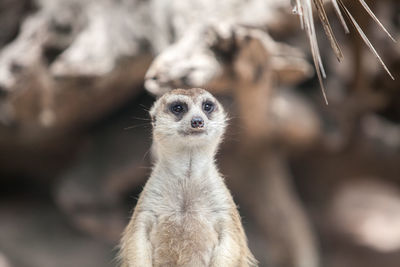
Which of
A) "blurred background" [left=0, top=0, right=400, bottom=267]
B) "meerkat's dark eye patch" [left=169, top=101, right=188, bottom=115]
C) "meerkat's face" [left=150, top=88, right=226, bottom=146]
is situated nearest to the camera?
"meerkat's face" [left=150, top=88, right=226, bottom=146]

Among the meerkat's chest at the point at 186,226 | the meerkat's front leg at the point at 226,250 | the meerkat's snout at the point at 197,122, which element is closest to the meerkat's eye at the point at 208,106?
the meerkat's snout at the point at 197,122

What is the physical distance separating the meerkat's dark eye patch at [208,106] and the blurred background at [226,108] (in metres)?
0.51

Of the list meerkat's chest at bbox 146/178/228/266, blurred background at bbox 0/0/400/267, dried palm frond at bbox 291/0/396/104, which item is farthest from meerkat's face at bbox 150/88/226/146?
dried palm frond at bbox 291/0/396/104

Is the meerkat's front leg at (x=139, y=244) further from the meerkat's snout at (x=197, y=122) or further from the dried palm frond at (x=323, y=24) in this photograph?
the dried palm frond at (x=323, y=24)

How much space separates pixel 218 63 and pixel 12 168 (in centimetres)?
419

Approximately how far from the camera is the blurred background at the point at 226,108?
4594mm

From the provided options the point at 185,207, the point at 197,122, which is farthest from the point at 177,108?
the point at 185,207

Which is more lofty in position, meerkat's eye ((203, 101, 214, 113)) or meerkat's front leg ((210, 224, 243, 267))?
meerkat's eye ((203, 101, 214, 113))

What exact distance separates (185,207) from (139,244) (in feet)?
1.00

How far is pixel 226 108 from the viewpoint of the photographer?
17.6 feet

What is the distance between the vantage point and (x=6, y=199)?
293 inches

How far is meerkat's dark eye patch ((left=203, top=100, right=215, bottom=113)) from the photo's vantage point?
3.25m

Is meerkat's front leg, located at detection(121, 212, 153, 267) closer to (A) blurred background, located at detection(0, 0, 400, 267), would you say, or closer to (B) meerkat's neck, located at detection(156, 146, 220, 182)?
(B) meerkat's neck, located at detection(156, 146, 220, 182)

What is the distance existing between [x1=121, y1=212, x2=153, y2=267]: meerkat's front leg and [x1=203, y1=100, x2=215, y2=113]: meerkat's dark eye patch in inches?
26.7
